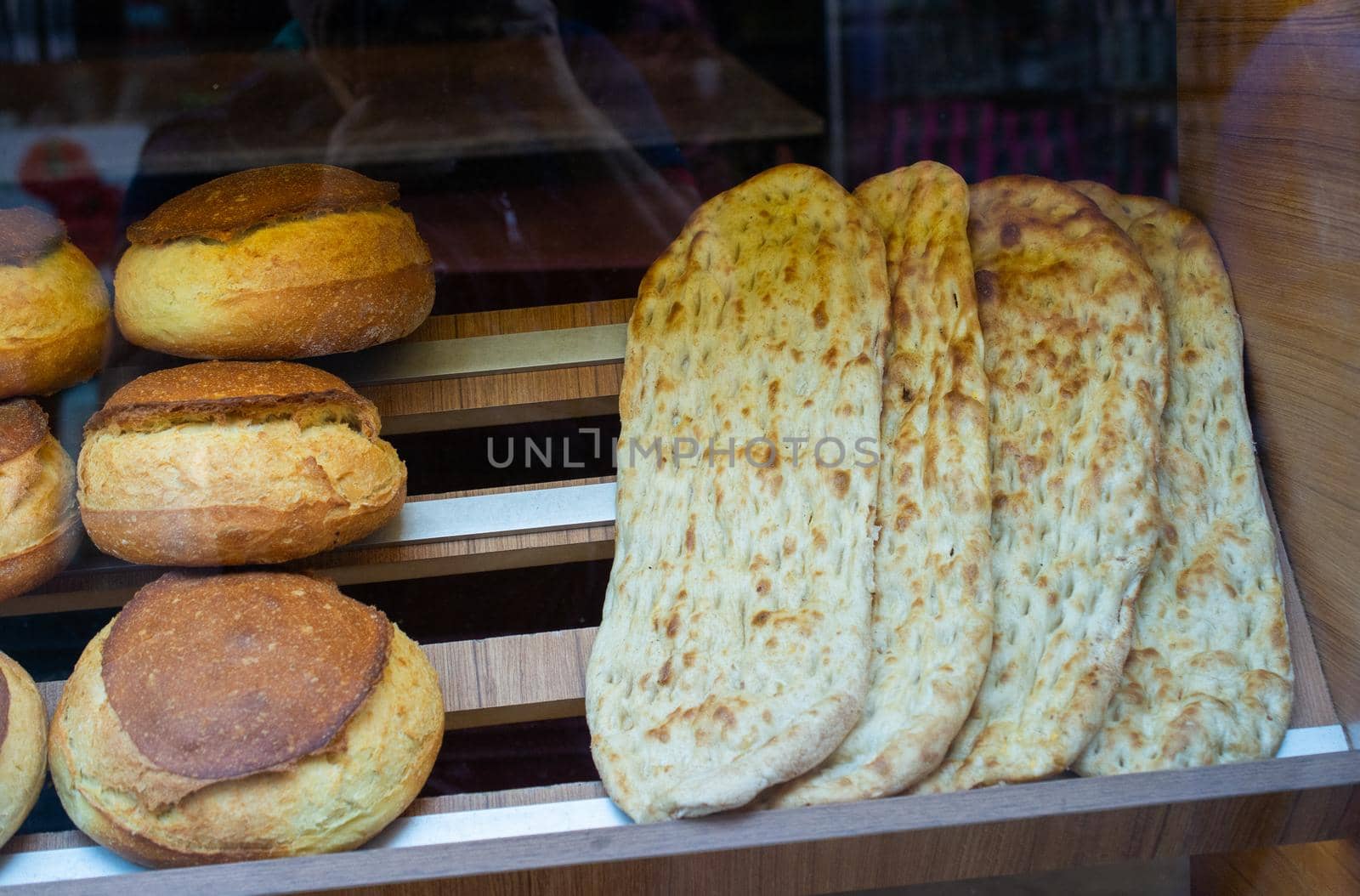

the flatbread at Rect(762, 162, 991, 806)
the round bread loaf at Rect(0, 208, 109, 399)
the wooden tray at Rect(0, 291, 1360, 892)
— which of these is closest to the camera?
the wooden tray at Rect(0, 291, 1360, 892)

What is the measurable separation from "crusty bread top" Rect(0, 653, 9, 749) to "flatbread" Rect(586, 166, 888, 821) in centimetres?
53

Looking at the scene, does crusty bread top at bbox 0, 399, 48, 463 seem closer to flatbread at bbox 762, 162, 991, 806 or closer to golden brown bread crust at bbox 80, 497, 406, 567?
golden brown bread crust at bbox 80, 497, 406, 567

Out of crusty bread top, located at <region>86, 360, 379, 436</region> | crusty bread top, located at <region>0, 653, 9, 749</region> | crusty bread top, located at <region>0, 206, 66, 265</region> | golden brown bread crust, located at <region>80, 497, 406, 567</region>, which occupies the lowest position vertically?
crusty bread top, located at <region>0, 653, 9, 749</region>

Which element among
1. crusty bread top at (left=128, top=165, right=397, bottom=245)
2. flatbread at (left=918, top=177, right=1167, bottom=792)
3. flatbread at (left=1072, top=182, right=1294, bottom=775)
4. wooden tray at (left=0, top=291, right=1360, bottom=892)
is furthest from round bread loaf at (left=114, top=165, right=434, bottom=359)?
flatbread at (left=1072, top=182, right=1294, bottom=775)

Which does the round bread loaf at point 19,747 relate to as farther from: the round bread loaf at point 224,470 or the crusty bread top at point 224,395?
the crusty bread top at point 224,395

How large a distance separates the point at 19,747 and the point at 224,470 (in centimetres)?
30

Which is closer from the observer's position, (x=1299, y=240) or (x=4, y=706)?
(x=4, y=706)

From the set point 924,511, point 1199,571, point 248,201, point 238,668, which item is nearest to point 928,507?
point 924,511

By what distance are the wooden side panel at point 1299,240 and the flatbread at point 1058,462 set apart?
0.13 metres

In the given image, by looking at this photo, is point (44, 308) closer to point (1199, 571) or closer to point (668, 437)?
point (668, 437)

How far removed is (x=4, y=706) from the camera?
1031mm

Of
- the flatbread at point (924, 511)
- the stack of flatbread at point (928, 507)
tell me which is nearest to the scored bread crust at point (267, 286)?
the stack of flatbread at point (928, 507)

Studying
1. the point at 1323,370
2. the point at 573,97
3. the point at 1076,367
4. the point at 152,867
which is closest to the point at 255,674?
the point at 152,867

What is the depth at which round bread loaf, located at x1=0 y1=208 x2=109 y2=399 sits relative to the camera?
1140 millimetres
